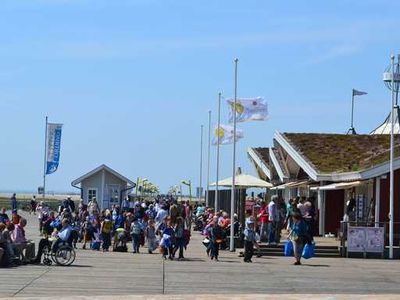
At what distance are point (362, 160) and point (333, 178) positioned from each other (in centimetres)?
311

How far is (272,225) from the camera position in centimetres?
3158

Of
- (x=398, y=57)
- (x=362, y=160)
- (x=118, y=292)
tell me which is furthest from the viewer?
(x=362, y=160)

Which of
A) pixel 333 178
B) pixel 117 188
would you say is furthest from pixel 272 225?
pixel 117 188

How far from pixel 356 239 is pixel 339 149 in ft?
36.6

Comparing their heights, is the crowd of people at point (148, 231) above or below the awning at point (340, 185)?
below

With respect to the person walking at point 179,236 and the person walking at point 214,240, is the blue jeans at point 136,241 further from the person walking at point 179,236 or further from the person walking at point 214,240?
the person walking at point 214,240

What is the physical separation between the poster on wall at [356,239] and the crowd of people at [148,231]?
1.39 meters

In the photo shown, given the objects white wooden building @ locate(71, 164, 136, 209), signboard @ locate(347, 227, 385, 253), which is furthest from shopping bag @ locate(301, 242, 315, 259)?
white wooden building @ locate(71, 164, 136, 209)

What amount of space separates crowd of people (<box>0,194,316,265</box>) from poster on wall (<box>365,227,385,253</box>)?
204 cm

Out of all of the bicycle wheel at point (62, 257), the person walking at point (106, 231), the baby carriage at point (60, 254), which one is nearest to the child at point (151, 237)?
the person walking at point (106, 231)

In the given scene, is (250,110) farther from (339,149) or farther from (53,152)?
(53,152)

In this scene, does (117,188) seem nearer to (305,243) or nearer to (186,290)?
(305,243)

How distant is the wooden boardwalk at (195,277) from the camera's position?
62.1 feet

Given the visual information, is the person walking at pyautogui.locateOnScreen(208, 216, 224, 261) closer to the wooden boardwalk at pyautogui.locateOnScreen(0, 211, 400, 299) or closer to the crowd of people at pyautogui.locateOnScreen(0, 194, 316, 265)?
the crowd of people at pyautogui.locateOnScreen(0, 194, 316, 265)
